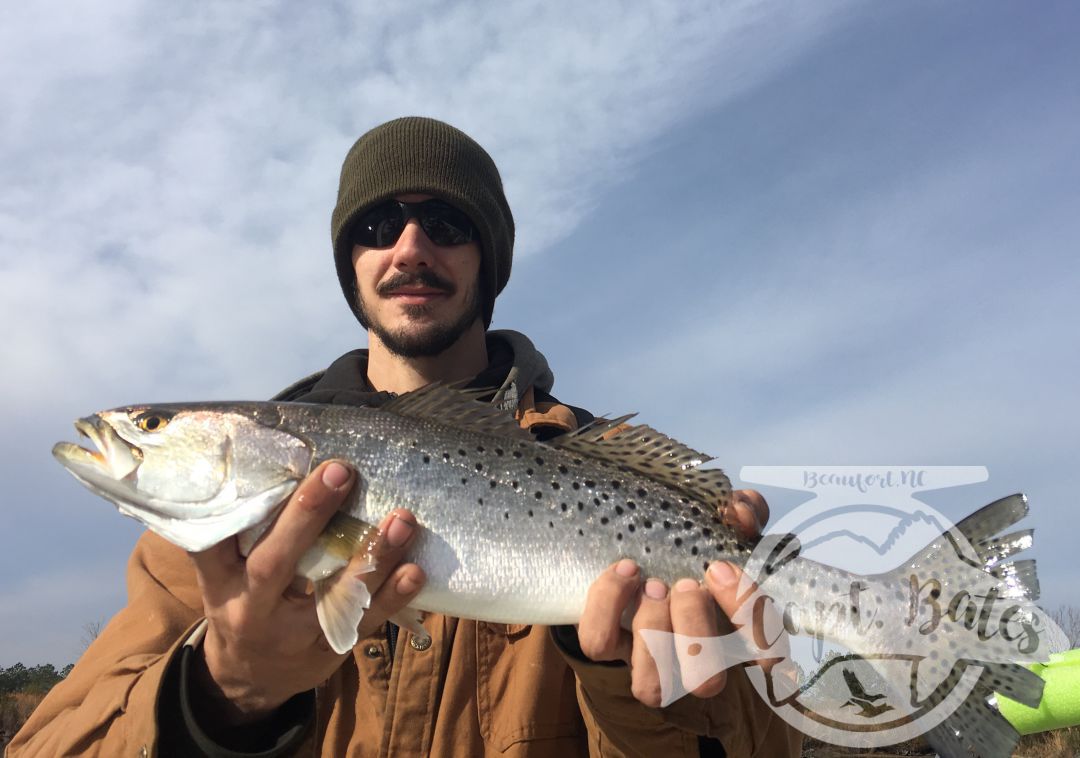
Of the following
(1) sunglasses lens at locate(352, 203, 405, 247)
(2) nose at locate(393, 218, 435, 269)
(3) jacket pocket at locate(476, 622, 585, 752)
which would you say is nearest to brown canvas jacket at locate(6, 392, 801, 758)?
(3) jacket pocket at locate(476, 622, 585, 752)

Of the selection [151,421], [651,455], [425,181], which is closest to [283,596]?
[151,421]

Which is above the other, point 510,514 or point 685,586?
point 510,514

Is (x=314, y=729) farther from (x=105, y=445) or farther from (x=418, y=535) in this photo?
(x=105, y=445)

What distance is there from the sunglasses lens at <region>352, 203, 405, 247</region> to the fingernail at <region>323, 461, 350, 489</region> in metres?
2.67

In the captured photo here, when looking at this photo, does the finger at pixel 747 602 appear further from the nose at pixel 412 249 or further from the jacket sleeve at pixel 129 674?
the nose at pixel 412 249

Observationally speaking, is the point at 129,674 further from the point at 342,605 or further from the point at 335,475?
the point at 335,475

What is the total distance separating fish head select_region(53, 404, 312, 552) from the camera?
3303 mm

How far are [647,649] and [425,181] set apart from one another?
389cm

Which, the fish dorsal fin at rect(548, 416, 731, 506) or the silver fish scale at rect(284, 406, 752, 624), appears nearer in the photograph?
the silver fish scale at rect(284, 406, 752, 624)

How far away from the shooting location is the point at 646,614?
129 inches

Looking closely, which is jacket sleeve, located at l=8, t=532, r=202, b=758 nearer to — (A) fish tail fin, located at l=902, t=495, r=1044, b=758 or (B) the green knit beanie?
(B) the green knit beanie

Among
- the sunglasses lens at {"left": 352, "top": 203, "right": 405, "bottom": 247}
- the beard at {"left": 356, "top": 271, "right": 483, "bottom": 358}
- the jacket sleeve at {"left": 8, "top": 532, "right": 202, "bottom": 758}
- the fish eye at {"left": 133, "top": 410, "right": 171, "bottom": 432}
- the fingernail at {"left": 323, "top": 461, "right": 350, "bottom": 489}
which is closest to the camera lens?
the fingernail at {"left": 323, "top": 461, "right": 350, "bottom": 489}

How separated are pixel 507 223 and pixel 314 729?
176 inches

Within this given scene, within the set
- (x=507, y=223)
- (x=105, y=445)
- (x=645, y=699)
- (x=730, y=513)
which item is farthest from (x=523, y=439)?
(x=507, y=223)
